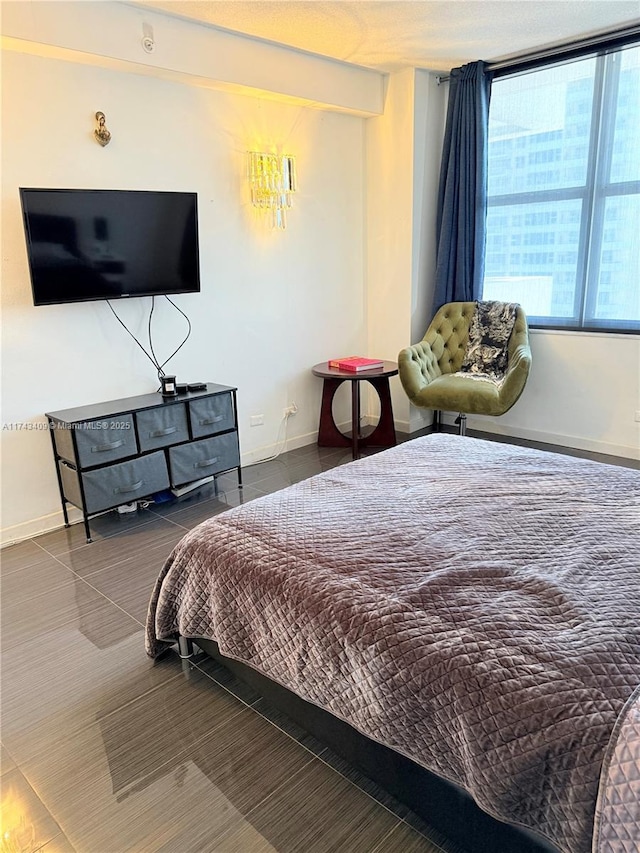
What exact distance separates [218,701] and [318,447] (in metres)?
2.70

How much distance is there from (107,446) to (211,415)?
2.16 ft

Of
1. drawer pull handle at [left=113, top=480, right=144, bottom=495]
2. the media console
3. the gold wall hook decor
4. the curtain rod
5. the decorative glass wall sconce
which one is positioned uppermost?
the curtain rod

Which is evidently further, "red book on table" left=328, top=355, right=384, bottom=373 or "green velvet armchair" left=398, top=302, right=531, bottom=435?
"red book on table" left=328, top=355, right=384, bottom=373

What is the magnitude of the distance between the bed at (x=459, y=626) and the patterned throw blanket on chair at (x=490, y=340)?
207 cm

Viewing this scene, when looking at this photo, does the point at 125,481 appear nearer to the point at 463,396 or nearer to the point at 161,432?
the point at 161,432

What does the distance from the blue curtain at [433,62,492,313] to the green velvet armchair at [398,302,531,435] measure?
0.63ft

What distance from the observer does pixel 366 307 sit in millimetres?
4922

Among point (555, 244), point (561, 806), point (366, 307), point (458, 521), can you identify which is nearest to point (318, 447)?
point (366, 307)

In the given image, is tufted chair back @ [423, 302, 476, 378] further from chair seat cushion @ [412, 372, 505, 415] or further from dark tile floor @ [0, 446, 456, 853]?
dark tile floor @ [0, 446, 456, 853]

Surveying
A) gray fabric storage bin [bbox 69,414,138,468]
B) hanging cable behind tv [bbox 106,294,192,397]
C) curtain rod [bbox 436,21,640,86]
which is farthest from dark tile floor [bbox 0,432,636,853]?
curtain rod [bbox 436,21,640,86]

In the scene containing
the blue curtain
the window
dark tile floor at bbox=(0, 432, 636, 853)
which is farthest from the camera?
the blue curtain

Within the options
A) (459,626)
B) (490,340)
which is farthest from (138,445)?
(490,340)

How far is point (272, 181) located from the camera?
3877 mm

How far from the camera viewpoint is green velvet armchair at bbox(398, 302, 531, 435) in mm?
3922
